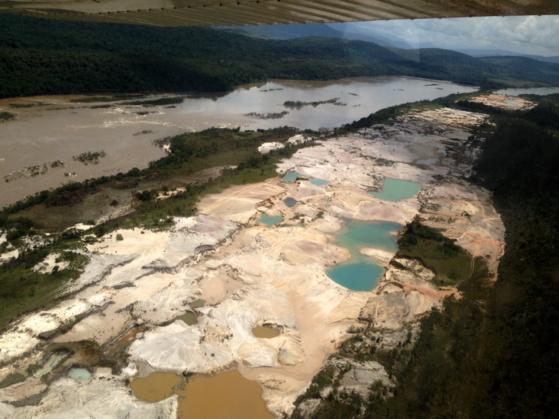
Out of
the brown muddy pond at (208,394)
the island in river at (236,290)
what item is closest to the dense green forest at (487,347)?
the island in river at (236,290)

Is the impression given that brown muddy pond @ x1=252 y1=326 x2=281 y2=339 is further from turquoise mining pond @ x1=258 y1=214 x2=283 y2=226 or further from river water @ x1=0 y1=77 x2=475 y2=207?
river water @ x1=0 y1=77 x2=475 y2=207

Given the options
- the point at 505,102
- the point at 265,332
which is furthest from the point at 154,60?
the point at 265,332

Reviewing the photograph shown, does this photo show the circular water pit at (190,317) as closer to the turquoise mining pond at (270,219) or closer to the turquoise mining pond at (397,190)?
the turquoise mining pond at (270,219)

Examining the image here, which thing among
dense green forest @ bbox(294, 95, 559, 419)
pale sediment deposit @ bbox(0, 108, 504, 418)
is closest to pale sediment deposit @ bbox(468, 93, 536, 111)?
pale sediment deposit @ bbox(0, 108, 504, 418)

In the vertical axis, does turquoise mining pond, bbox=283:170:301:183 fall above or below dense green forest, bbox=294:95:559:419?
above

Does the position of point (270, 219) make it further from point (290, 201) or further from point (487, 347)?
point (487, 347)
